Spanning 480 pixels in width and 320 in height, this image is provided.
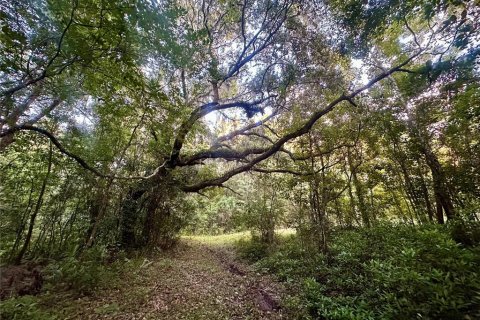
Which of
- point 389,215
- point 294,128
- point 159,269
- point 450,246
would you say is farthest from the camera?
point 389,215

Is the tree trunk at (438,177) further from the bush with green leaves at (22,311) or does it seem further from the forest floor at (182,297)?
the bush with green leaves at (22,311)

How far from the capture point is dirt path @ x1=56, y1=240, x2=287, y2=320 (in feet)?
12.1

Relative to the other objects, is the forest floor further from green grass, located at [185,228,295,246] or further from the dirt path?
green grass, located at [185,228,295,246]

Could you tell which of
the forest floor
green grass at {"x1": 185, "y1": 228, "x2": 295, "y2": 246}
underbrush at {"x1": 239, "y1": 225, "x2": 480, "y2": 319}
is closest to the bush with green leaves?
the forest floor

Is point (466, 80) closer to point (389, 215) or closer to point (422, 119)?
point (422, 119)

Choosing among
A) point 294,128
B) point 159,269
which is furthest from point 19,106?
point 294,128

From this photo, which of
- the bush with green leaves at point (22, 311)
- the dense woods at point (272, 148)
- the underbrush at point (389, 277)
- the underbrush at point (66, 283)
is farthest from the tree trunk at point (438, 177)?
the bush with green leaves at point (22, 311)

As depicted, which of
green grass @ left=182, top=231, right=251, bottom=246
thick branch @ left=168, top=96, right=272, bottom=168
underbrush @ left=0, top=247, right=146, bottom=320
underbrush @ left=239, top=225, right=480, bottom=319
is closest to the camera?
underbrush @ left=239, top=225, right=480, bottom=319

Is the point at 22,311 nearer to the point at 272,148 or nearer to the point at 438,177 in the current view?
the point at 272,148

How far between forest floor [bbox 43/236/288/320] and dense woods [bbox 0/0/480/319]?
1.22 ft

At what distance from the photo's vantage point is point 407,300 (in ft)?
8.47

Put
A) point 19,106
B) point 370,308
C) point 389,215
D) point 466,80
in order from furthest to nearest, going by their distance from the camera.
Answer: point 389,215 → point 19,106 → point 466,80 → point 370,308

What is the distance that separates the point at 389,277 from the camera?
9.41ft

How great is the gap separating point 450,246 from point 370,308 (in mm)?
1402
